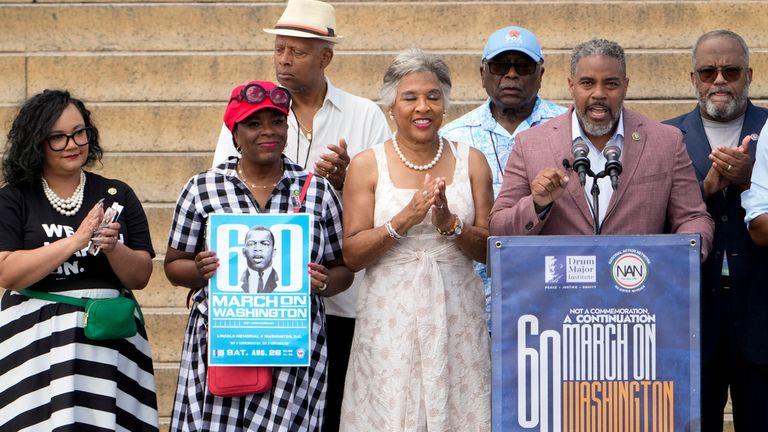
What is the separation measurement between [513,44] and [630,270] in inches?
74.1

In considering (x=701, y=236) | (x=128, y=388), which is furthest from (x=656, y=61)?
(x=128, y=388)

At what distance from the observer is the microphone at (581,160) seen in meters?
4.94

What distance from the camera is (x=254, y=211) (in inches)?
213

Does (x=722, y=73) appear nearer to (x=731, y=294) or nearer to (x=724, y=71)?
(x=724, y=71)

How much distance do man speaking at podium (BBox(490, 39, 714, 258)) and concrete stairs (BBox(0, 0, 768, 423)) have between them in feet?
9.52

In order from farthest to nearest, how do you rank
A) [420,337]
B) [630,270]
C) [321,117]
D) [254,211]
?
[321,117] < [254,211] < [420,337] < [630,270]

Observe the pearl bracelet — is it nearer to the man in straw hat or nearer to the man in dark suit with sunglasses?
the man in straw hat

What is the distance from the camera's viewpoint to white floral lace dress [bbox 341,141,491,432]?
17.3ft

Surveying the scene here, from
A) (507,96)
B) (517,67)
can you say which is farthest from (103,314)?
(517,67)

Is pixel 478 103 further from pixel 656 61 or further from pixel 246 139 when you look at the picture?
pixel 246 139

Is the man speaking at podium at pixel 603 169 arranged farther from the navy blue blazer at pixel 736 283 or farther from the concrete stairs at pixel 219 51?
the concrete stairs at pixel 219 51

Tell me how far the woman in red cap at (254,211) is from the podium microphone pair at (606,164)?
1111 mm

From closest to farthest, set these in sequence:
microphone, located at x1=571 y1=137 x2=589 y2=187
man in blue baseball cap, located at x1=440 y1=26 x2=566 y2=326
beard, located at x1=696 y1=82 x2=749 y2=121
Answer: microphone, located at x1=571 y1=137 x2=589 y2=187 → beard, located at x1=696 y1=82 x2=749 y2=121 → man in blue baseball cap, located at x1=440 y1=26 x2=566 y2=326

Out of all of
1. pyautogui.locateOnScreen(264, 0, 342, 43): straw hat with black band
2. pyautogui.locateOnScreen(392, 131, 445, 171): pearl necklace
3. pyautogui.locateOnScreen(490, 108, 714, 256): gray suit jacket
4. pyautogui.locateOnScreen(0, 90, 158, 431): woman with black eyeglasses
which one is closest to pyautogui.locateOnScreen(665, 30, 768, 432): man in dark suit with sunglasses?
pyautogui.locateOnScreen(490, 108, 714, 256): gray suit jacket
